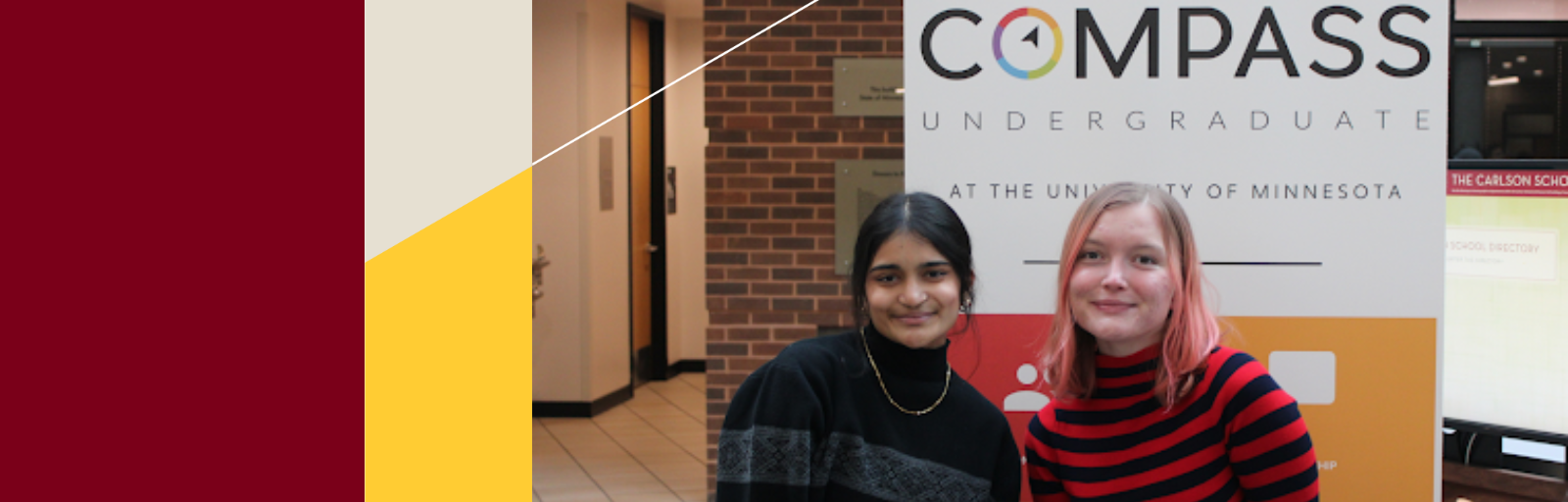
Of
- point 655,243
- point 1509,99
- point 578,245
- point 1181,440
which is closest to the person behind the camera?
point 1181,440

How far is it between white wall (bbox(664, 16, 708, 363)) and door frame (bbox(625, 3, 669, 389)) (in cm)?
6

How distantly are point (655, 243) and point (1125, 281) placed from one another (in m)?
5.49

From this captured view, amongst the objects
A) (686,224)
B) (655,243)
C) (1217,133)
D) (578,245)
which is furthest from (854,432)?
(686,224)

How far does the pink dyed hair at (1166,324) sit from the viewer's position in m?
1.23

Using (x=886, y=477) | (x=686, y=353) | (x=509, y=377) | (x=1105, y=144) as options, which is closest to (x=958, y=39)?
(x=1105, y=144)

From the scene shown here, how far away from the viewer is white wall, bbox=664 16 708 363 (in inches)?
262

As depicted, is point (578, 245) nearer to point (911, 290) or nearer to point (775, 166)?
point (775, 166)

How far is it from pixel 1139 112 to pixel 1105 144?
0.07m

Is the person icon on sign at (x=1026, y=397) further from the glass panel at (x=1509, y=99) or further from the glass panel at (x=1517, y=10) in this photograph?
the glass panel at (x=1517, y=10)

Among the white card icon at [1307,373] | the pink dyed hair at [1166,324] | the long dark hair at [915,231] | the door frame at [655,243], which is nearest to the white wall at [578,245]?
the door frame at [655,243]

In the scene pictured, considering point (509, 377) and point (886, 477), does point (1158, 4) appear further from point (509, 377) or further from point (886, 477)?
point (509, 377)

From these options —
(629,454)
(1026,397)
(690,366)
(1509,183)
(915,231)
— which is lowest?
(629,454)

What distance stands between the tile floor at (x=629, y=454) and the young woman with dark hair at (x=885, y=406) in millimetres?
3055

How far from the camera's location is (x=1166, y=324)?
4.20 feet
